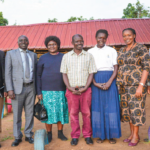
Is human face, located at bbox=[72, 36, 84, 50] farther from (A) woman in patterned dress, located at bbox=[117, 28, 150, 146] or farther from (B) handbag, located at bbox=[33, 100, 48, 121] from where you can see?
(B) handbag, located at bbox=[33, 100, 48, 121]

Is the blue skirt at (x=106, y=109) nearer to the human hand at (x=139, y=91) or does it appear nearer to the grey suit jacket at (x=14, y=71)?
the human hand at (x=139, y=91)

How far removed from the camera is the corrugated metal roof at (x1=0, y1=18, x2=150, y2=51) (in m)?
7.95

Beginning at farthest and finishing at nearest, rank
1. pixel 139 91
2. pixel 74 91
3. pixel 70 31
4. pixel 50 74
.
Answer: pixel 70 31, pixel 50 74, pixel 74 91, pixel 139 91

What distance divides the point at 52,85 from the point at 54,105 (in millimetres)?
389

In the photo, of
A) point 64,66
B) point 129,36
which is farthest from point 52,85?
point 129,36

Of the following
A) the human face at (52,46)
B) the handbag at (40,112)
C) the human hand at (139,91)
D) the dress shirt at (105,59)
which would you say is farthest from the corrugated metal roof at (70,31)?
the human hand at (139,91)

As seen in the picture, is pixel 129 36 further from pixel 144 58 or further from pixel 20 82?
pixel 20 82

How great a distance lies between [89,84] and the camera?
122 inches

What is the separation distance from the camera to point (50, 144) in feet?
11.0

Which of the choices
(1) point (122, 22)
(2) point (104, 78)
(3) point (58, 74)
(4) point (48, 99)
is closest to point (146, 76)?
(2) point (104, 78)

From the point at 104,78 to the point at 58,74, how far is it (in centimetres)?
87

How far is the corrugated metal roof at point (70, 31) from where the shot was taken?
26.1 feet

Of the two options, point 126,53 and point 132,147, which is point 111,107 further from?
point 126,53

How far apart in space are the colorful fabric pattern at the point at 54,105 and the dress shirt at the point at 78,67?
381 mm
